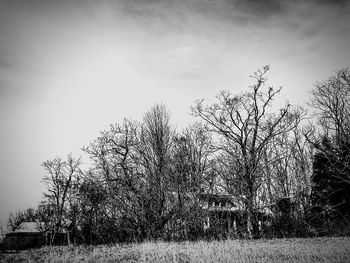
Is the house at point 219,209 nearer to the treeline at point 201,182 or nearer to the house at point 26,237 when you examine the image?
the treeline at point 201,182

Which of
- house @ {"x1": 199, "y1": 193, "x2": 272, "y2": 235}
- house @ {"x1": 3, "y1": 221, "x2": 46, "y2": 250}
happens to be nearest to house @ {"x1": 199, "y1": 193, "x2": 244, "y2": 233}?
house @ {"x1": 199, "y1": 193, "x2": 272, "y2": 235}

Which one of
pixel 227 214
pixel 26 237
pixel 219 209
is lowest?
pixel 26 237

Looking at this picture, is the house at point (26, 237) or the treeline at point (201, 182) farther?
the house at point (26, 237)

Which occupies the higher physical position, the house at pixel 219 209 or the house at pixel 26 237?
the house at pixel 219 209

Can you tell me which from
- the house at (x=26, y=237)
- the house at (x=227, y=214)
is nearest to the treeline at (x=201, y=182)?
the house at (x=227, y=214)

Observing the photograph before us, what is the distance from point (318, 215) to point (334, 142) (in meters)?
5.53

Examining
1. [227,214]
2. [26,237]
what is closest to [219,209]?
[227,214]

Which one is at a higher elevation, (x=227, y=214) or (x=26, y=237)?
(x=227, y=214)

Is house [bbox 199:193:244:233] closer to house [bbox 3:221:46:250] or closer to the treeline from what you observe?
the treeline

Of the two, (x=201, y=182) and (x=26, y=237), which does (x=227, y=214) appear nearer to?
(x=201, y=182)

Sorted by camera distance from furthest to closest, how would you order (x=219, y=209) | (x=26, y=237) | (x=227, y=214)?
(x=26, y=237) → (x=219, y=209) → (x=227, y=214)

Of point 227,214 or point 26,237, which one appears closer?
point 227,214

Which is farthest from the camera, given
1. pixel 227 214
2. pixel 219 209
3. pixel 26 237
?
pixel 26 237

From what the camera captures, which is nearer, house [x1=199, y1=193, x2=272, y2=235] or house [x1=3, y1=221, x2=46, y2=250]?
house [x1=199, y1=193, x2=272, y2=235]
